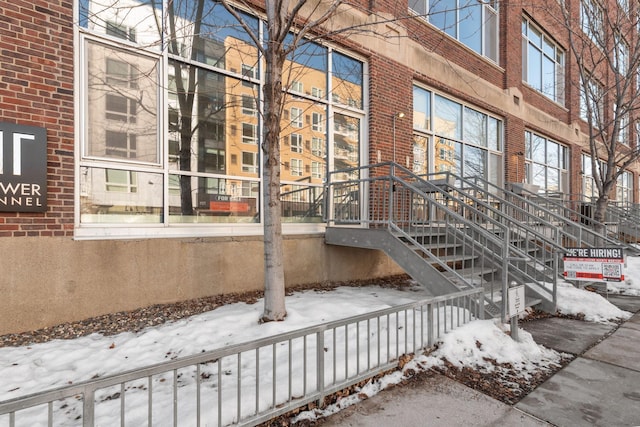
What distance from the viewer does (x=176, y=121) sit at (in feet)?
17.2

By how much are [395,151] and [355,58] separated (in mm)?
2132

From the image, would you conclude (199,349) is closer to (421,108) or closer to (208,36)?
(208,36)

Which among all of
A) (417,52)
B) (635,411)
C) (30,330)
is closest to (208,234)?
(30,330)

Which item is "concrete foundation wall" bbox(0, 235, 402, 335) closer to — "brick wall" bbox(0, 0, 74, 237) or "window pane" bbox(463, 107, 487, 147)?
"brick wall" bbox(0, 0, 74, 237)

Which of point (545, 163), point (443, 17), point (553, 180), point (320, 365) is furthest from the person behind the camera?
point (553, 180)

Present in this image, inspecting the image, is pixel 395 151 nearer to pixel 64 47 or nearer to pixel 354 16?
pixel 354 16

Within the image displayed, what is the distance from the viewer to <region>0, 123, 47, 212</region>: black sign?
3818mm

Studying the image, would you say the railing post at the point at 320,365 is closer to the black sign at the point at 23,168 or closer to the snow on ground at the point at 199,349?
the snow on ground at the point at 199,349

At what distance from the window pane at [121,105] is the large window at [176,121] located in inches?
0.5

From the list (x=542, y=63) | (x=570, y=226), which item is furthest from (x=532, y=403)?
(x=542, y=63)

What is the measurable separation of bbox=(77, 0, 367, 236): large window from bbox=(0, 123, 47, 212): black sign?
17.6 inches

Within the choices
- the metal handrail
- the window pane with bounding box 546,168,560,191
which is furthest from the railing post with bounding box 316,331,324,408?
the window pane with bounding box 546,168,560,191

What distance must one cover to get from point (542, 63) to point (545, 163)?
3.67 meters

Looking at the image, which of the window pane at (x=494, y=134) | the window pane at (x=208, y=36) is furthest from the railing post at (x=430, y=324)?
the window pane at (x=494, y=134)
